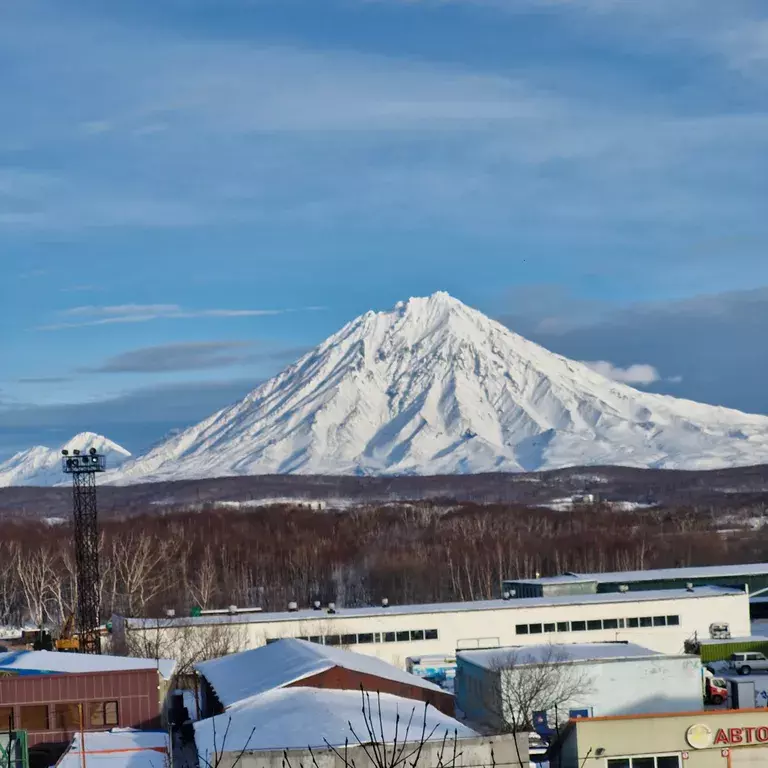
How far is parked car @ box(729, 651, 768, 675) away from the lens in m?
47.7

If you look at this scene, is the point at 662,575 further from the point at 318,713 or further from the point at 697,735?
the point at 697,735

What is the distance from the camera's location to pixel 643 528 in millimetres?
122562

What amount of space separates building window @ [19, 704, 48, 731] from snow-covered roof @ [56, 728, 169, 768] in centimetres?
121

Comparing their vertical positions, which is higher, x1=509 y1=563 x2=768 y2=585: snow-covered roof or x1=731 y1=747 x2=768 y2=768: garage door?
x1=509 y1=563 x2=768 y2=585: snow-covered roof

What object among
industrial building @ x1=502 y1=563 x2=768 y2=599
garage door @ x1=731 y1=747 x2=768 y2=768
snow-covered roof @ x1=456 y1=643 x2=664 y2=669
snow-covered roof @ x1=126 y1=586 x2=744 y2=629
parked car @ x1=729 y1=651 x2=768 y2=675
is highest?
industrial building @ x1=502 y1=563 x2=768 y2=599

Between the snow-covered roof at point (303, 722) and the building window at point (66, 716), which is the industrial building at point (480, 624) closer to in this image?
the building window at point (66, 716)

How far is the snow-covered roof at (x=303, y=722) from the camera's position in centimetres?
2473

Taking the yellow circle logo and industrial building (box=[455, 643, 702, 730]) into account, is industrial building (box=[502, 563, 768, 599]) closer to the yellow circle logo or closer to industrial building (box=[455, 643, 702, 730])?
industrial building (box=[455, 643, 702, 730])

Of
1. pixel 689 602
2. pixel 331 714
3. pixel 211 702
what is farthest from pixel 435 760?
pixel 689 602

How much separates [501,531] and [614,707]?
85.7m

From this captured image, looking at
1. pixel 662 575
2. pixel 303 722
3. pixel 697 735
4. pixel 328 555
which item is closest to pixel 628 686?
pixel 697 735

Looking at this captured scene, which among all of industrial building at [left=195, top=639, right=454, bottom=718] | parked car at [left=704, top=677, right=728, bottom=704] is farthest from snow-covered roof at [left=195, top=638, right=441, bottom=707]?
parked car at [left=704, top=677, right=728, bottom=704]

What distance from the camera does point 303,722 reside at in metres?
26.3

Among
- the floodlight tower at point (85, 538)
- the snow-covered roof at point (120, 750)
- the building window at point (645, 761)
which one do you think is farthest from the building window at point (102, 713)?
the floodlight tower at point (85, 538)
